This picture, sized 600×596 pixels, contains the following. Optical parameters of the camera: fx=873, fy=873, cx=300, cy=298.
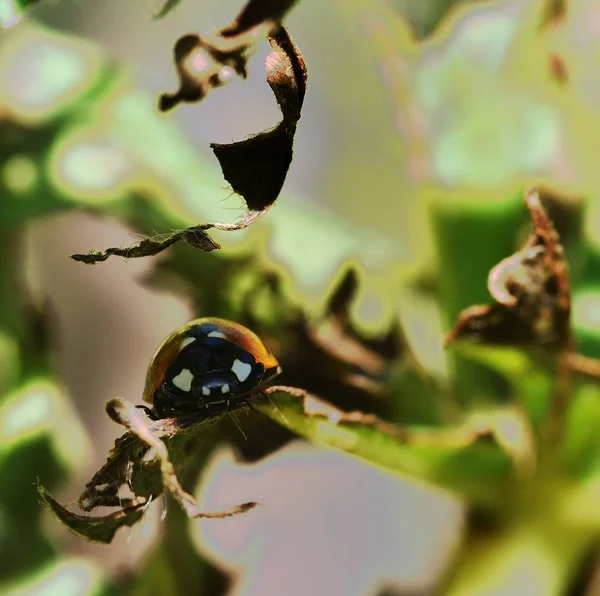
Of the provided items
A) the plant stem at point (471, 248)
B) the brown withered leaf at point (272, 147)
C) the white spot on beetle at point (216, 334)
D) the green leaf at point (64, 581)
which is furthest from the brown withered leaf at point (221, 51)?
the green leaf at point (64, 581)

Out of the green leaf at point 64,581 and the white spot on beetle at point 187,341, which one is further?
the green leaf at point 64,581

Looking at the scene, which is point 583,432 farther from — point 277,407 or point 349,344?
point 277,407

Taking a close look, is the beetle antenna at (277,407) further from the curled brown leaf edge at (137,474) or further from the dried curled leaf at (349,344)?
the dried curled leaf at (349,344)

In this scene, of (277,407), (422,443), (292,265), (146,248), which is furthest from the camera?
(292,265)

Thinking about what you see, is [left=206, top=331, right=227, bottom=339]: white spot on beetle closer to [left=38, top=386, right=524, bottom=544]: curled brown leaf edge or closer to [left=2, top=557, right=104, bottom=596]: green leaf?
[left=38, top=386, right=524, bottom=544]: curled brown leaf edge

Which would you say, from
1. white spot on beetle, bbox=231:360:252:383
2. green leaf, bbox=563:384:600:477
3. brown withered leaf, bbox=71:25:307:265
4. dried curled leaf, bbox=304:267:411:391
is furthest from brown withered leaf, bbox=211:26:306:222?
green leaf, bbox=563:384:600:477

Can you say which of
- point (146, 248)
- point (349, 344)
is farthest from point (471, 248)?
point (146, 248)
